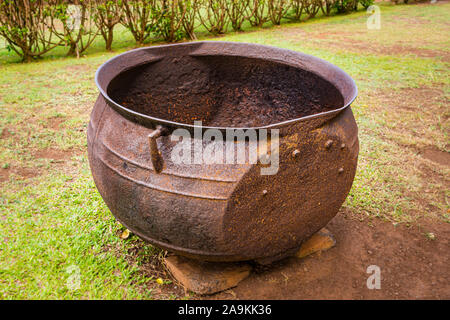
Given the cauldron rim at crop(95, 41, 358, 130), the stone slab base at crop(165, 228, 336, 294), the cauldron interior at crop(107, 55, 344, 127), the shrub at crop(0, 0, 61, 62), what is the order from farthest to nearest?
the shrub at crop(0, 0, 61, 62) < the cauldron interior at crop(107, 55, 344, 127) < the stone slab base at crop(165, 228, 336, 294) < the cauldron rim at crop(95, 41, 358, 130)

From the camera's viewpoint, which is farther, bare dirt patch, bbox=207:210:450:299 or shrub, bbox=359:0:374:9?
shrub, bbox=359:0:374:9

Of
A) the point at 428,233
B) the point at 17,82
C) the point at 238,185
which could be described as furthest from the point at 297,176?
the point at 17,82

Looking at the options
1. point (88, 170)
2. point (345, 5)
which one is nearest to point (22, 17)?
point (88, 170)

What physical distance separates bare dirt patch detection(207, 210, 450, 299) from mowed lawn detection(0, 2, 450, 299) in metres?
0.19

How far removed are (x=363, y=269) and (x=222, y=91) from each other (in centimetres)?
164

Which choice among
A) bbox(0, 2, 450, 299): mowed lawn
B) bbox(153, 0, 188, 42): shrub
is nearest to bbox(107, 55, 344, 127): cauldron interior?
bbox(0, 2, 450, 299): mowed lawn

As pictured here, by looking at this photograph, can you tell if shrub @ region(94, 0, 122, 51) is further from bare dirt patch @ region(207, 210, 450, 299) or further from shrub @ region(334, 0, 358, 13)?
shrub @ region(334, 0, 358, 13)

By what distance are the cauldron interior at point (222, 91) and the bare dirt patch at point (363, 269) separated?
36.4 inches

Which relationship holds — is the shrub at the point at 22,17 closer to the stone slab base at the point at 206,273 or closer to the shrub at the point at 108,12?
the shrub at the point at 108,12

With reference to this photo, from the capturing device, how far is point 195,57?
2.76 m

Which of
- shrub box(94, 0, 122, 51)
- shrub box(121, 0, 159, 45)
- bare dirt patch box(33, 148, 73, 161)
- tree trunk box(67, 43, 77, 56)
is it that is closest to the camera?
bare dirt patch box(33, 148, 73, 161)

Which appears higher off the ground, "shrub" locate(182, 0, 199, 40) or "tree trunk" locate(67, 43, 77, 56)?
"shrub" locate(182, 0, 199, 40)

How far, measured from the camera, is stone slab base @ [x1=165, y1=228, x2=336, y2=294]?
200 centimetres
